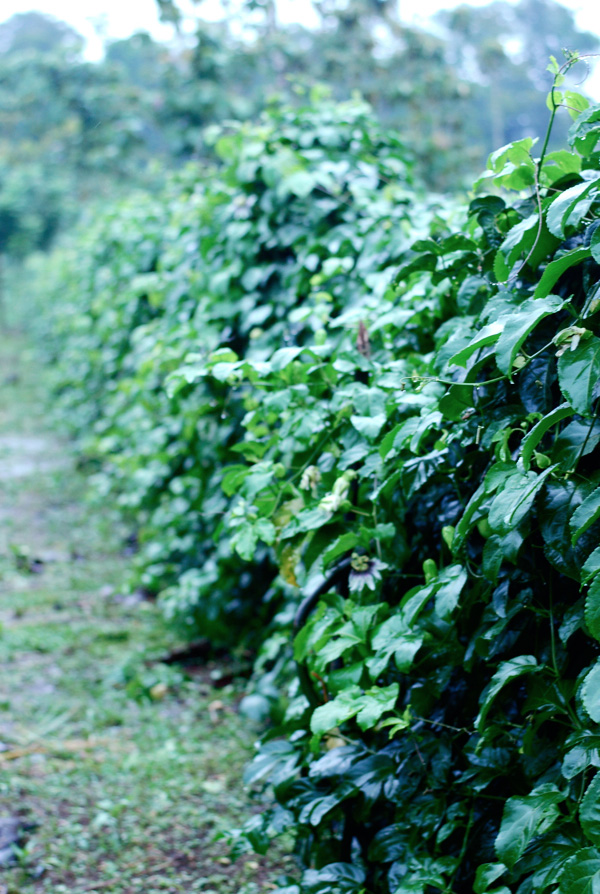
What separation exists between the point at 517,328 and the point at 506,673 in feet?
1.57

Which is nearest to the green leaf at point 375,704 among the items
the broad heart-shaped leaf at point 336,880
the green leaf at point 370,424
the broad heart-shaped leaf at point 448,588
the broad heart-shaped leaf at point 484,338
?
the broad heart-shaped leaf at point 448,588

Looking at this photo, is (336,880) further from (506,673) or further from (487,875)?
(506,673)

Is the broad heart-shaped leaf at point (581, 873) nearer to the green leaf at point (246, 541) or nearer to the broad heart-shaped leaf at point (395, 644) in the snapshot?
the broad heart-shaped leaf at point (395, 644)

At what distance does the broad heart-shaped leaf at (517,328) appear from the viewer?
1.02m

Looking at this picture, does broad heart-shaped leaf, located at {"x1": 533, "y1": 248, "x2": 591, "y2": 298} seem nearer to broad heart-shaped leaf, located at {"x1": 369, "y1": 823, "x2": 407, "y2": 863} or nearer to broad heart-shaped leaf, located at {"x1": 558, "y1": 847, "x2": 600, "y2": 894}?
broad heart-shaped leaf, located at {"x1": 558, "y1": 847, "x2": 600, "y2": 894}

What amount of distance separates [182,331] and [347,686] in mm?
1792

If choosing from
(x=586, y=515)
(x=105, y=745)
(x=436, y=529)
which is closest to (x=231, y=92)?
(x=105, y=745)

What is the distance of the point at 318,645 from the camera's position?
1516mm

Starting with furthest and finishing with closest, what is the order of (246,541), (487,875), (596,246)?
1. (246,541)
2. (487,875)
3. (596,246)

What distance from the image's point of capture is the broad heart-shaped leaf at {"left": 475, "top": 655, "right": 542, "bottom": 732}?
1.11m

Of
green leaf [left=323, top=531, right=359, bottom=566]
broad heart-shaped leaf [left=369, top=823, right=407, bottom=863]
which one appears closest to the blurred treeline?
green leaf [left=323, top=531, right=359, bottom=566]

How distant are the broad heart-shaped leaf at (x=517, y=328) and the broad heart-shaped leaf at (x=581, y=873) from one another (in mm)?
575

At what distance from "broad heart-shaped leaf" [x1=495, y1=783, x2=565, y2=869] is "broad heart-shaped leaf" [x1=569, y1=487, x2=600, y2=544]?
348mm

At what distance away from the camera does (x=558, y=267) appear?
1057 mm
